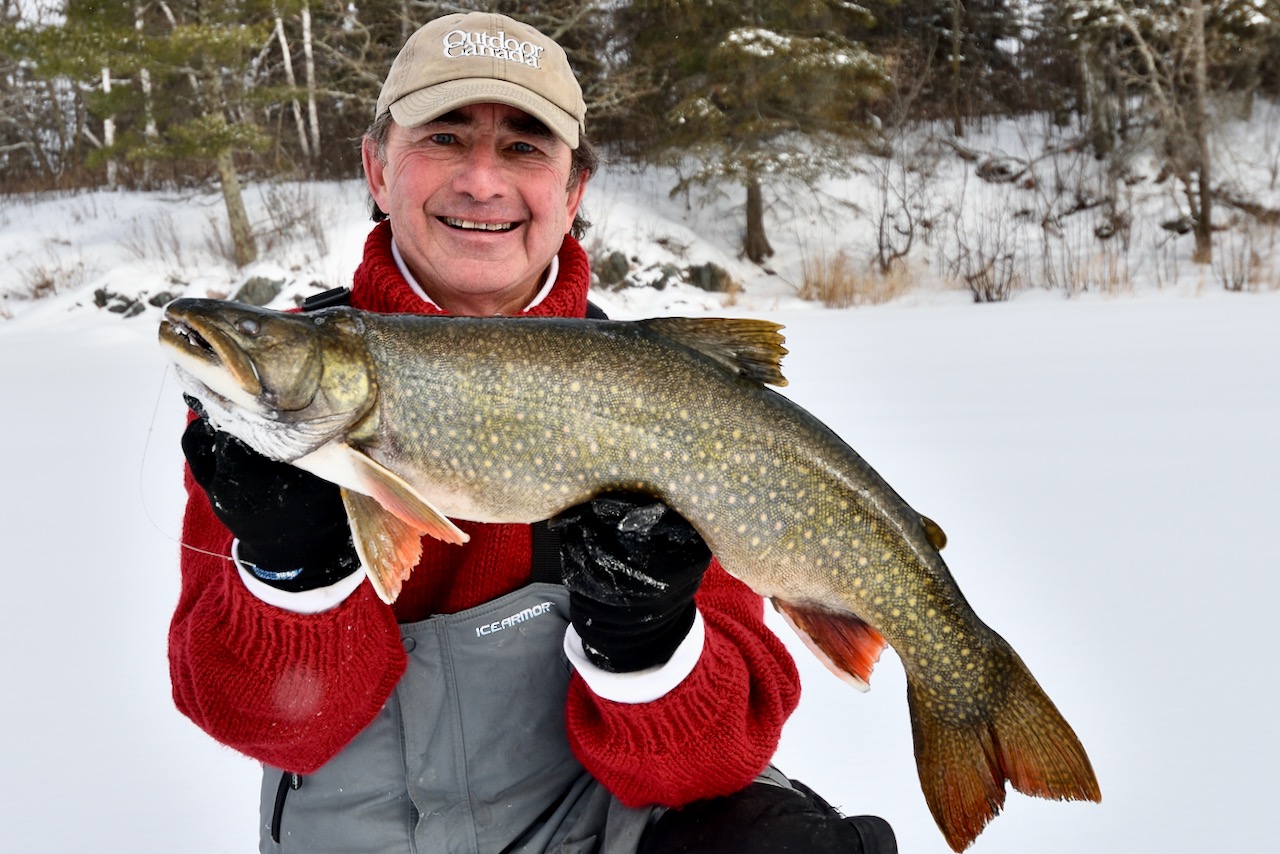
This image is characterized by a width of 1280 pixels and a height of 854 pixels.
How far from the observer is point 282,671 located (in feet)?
5.50

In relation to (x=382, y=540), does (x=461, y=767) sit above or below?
below

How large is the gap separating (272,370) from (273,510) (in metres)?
0.24

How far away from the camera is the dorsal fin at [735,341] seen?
1.57 metres

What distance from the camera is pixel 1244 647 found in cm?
260

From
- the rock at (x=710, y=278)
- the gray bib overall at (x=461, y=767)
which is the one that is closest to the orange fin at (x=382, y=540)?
the gray bib overall at (x=461, y=767)

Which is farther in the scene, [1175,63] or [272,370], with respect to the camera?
[1175,63]

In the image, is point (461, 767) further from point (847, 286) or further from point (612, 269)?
point (612, 269)

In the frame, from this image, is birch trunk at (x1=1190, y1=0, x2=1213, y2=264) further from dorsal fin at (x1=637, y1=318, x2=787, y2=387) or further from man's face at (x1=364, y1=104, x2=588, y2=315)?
dorsal fin at (x1=637, y1=318, x2=787, y2=387)

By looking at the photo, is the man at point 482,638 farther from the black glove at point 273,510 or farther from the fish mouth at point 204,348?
the fish mouth at point 204,348

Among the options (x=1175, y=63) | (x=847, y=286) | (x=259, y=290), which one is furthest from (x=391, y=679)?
(x=1175, y=63)

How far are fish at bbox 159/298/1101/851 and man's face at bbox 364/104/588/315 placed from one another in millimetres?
541

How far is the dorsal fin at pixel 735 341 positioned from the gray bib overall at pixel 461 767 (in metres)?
0.67

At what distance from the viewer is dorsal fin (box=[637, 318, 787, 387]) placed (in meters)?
1.57

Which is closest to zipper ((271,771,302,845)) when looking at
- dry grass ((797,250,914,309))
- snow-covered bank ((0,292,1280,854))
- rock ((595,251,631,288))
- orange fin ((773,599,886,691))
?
snow-covered bank ((0,292,1280,854))
